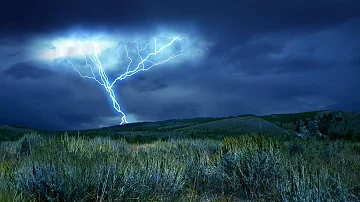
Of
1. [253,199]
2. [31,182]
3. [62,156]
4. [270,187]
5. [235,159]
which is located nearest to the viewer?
[31,182]

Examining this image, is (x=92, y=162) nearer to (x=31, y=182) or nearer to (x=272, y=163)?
(x=31, y=182)

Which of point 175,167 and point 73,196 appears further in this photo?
point 175,167

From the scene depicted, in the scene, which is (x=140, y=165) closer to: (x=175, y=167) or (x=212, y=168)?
(x=175, y=167)

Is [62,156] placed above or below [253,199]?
above

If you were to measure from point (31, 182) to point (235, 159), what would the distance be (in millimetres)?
4230

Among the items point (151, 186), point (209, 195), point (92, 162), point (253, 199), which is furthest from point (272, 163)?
point (92, 162)

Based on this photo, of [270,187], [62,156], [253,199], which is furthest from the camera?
[270,187]

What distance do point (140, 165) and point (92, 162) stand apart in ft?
2.83

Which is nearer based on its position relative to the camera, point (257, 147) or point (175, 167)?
point (175, 167)

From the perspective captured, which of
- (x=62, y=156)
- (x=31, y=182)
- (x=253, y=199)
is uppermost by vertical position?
(x=62, y=156)

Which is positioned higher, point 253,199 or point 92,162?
point 92,162

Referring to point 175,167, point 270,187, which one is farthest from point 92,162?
point 270,187

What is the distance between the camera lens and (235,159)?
8.05 metres

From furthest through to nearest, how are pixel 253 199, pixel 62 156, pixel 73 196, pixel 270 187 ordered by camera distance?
pixel 270 187, pixel 253 199, pixel 62 156, pixel 73 196
